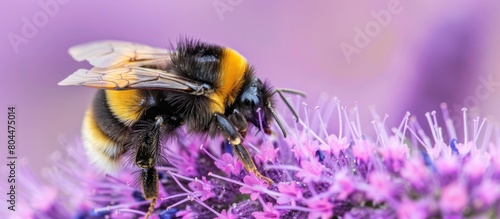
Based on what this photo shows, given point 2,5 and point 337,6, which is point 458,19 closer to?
point 337,6

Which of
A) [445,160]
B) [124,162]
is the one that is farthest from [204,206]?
[445,160]

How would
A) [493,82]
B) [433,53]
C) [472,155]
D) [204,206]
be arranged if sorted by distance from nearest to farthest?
[472,155] < [204,206] < [433,53] < [493,82]

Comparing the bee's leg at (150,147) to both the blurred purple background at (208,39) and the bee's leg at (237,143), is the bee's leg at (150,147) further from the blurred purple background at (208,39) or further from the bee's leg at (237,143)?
the blurred purple background at (208,39)

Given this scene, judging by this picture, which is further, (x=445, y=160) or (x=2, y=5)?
(x=2, y=5)

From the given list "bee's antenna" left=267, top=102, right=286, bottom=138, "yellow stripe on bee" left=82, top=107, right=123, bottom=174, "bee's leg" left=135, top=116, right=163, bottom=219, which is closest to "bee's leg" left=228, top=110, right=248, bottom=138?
"bee's antenna" left=267, top=102, right=286, bottom=138

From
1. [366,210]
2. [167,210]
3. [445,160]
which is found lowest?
[167,210]

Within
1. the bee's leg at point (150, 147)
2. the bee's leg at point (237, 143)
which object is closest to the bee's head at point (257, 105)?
the bee's leg at point (237, 143)
